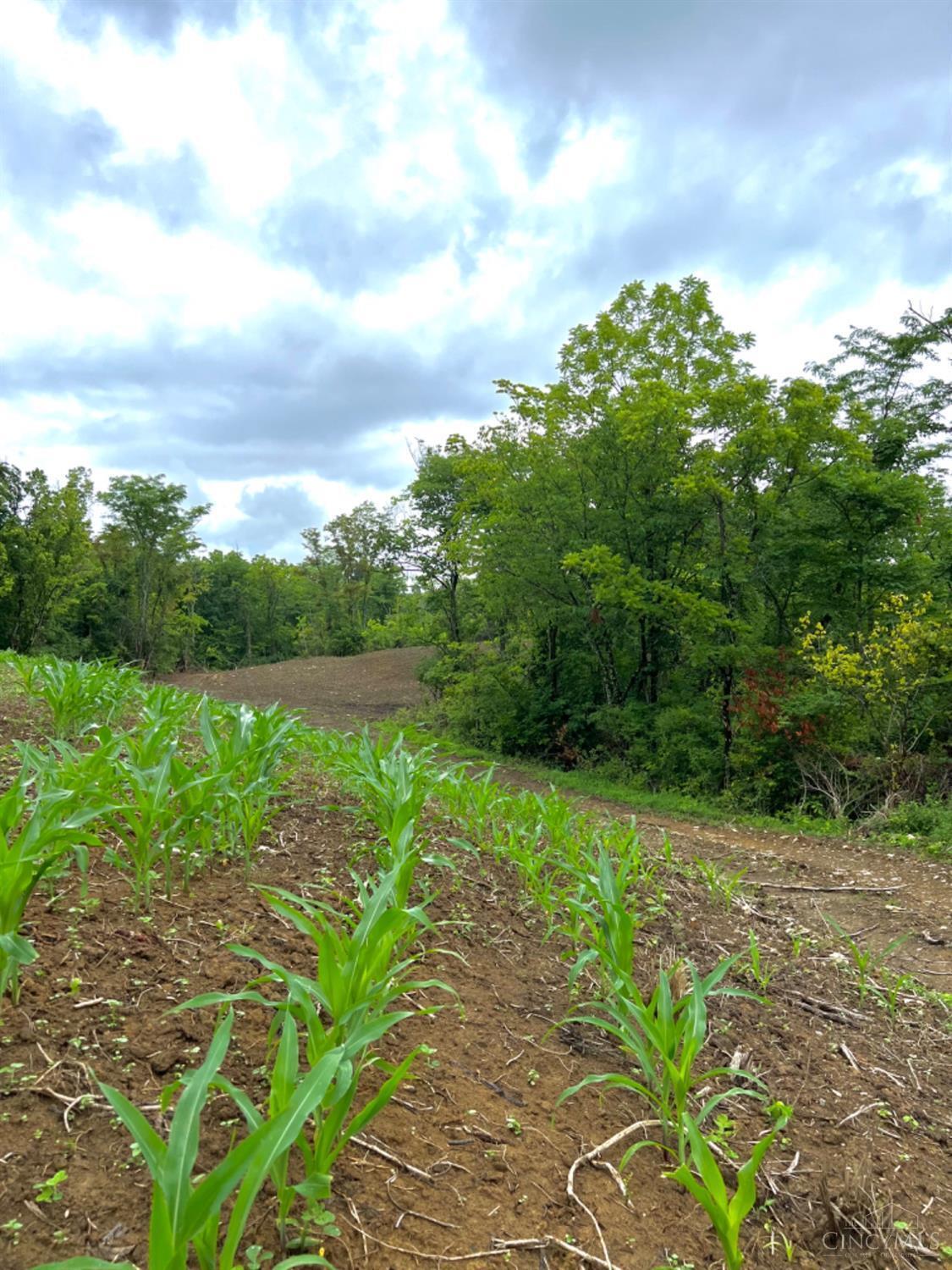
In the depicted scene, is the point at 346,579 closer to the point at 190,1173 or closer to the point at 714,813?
the point at 714,813

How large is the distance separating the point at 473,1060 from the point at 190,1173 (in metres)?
0.92

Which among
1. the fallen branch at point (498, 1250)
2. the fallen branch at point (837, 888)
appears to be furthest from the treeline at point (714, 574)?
the fallen branch at point (498, 1250)

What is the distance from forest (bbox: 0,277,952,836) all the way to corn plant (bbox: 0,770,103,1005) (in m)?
7.46

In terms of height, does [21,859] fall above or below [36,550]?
below

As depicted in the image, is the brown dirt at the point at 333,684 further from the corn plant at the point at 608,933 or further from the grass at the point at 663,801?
the corn plant at the point at 608,933

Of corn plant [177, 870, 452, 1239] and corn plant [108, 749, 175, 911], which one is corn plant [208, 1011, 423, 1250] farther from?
corn plant [108, 749, 175, 911]

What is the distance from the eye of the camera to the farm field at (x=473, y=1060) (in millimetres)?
1206

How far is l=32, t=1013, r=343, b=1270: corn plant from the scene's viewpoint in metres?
0.85

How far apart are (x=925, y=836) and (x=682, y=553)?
469 centimetres

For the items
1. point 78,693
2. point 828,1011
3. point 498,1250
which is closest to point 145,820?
point 498,1250

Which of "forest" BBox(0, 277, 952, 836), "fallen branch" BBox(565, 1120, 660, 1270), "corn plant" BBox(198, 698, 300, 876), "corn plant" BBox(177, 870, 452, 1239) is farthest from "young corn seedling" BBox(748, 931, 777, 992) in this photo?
"forest" BBox(0, 277, 952, 836)

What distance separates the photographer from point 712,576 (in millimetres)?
9305

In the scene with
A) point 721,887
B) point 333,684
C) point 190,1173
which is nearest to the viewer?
point 190,1173

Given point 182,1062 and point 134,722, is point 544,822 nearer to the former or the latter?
point 182,1062
